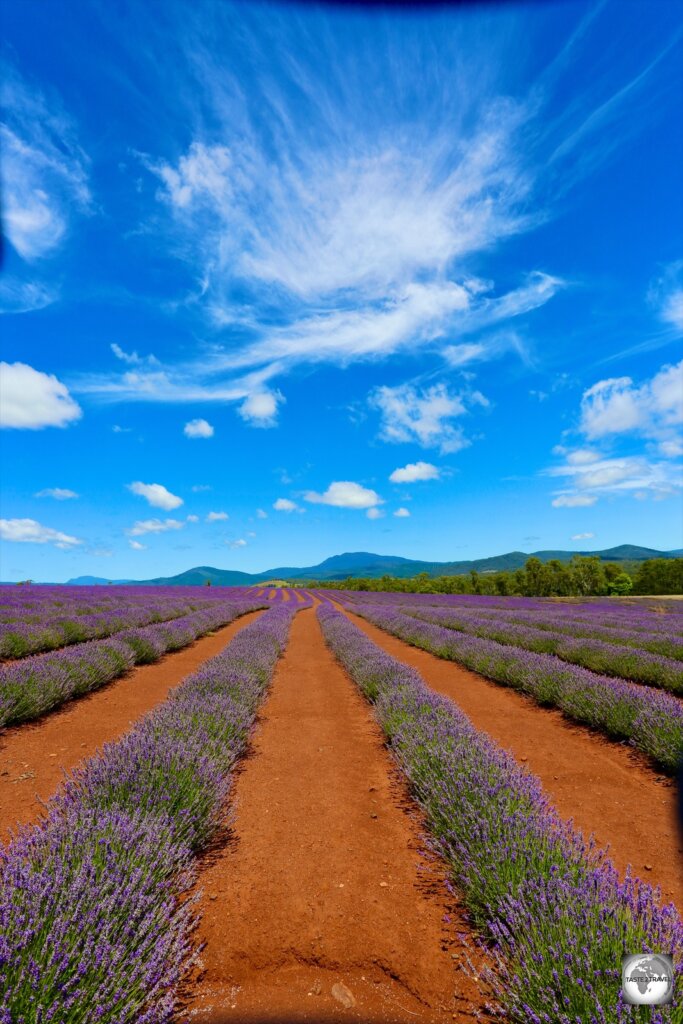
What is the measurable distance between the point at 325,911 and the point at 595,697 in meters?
4.66

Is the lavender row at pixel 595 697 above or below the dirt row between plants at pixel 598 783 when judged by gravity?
above

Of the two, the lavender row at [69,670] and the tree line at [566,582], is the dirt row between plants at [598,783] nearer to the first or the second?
the lavender row at [69,670]

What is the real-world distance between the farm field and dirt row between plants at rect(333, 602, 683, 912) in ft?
0.09

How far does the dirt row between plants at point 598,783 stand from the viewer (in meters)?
3.10

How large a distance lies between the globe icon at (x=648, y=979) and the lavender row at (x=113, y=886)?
1.67m

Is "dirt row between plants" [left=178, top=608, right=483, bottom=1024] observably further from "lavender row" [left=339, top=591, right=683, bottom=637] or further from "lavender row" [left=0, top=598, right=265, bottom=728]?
"lavender row" [left=339, top=591, right=683, bottom=637]

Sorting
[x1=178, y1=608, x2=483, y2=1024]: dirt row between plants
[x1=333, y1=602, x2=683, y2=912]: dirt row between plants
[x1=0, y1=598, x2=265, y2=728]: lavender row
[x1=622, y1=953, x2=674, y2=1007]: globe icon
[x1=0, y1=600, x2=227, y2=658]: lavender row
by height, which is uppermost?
[x1=0, y1=600, x2=227, y2=658]: lavender row

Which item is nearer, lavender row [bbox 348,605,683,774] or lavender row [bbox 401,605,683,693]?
lavender row [bbox 348,605,683,774]

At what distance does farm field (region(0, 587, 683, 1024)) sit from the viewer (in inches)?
67.1

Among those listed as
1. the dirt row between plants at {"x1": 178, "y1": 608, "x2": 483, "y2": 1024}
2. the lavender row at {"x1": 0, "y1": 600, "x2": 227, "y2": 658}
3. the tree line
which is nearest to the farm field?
the dirt row between plants at {"x1": 178, "y1": 608, "x2": 483, "y2": 1024}

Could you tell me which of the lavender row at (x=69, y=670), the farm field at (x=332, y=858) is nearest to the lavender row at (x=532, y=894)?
the farm field at (x=332, y=858)

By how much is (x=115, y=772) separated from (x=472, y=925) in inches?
95.1

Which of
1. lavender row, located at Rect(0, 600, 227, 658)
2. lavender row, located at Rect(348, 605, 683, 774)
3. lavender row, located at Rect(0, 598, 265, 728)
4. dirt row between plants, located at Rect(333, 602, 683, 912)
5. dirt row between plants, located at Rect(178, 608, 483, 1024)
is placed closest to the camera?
dirt row between plants, located at Rect(178, 608, 483, 1024)

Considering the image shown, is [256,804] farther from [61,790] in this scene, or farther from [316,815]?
[61,790]
